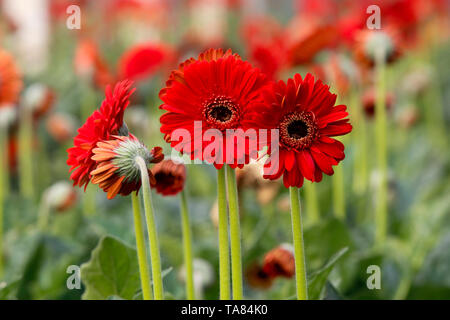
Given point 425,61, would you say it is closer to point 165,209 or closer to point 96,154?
point 165,209

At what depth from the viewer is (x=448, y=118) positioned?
167cm

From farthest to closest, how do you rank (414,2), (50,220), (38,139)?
(38,139), (414,2), (50,220)

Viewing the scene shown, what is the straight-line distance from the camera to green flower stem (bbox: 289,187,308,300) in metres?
0.40

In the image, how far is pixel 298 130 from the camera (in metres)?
0.38

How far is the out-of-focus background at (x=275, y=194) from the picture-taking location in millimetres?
649

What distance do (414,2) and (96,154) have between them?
1.00m

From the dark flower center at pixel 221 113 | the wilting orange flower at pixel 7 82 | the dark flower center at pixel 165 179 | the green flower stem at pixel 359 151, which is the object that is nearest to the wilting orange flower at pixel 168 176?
the dark flower center at pixel 165 179

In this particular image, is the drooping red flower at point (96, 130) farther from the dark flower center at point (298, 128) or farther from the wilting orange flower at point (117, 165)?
the dark flower center at point (298, 128)

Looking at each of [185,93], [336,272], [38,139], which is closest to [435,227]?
[336,272]

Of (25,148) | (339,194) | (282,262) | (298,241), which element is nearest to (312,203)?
(339,194)

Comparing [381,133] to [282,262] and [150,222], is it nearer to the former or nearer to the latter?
[282,262]

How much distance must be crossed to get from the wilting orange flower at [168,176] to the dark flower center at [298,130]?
4.9 inches

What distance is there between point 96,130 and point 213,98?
0.08 m

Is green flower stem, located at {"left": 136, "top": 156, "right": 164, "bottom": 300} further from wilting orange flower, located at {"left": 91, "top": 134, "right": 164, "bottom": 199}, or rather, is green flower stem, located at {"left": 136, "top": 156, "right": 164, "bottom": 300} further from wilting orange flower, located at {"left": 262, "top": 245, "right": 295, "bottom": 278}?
wilting orange flower, located at {"left": 262, "top": 245, "right": 295, "bottom": 278}
